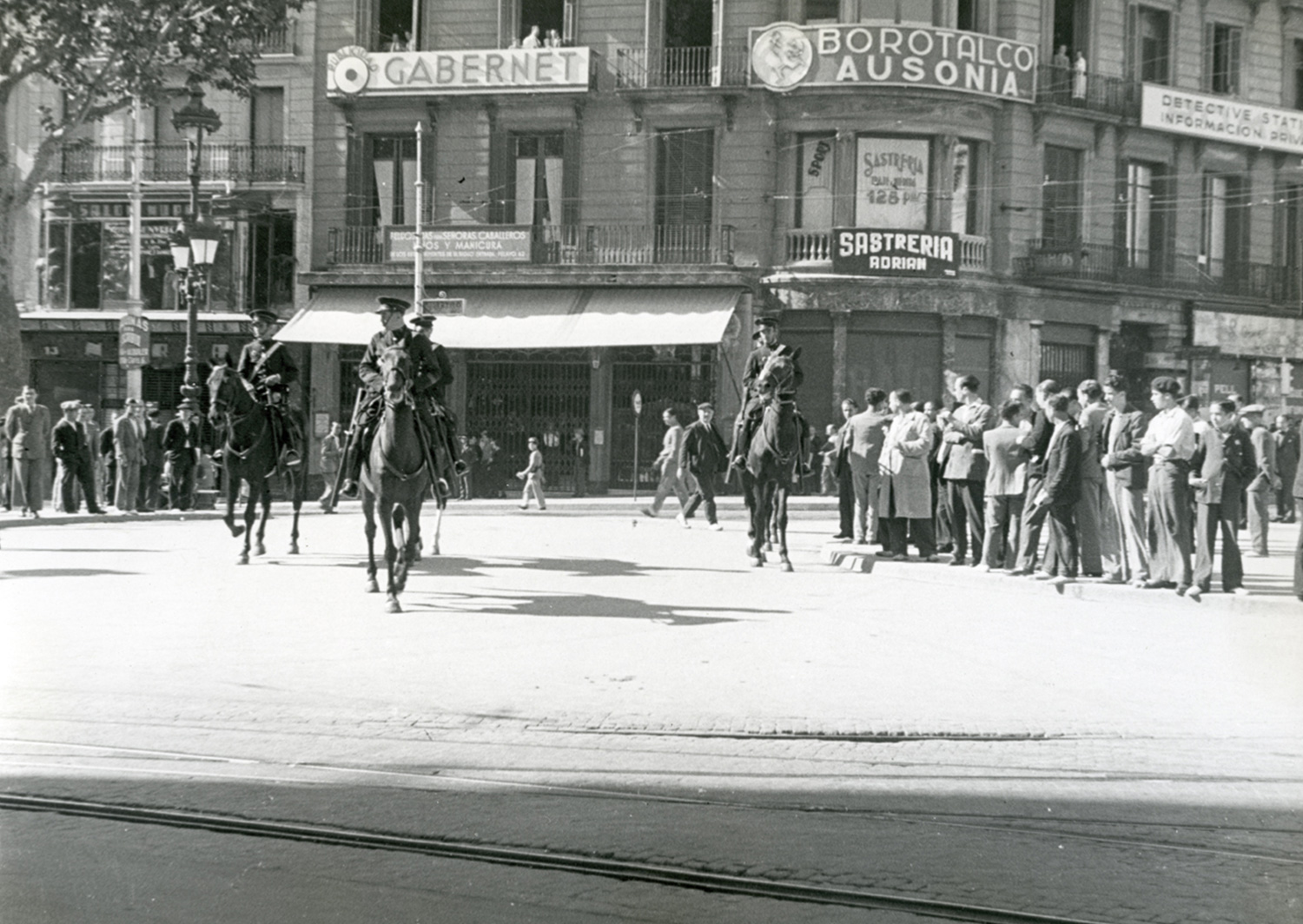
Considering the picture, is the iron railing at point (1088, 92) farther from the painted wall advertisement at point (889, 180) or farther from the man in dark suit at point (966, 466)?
the man in dark suit at point (966, 466)

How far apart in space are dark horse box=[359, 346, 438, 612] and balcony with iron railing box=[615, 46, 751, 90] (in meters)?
23.1

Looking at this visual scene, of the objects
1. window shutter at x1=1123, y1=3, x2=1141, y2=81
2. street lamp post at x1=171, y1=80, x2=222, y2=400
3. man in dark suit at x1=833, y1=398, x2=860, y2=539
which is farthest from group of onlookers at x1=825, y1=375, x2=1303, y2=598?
window shutter at x1=1123, y1=3, x2=1141, y2=81

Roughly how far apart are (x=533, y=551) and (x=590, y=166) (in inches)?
744

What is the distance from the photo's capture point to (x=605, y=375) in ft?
116

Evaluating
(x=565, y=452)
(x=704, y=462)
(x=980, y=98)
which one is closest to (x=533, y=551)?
(x=704, y=462)

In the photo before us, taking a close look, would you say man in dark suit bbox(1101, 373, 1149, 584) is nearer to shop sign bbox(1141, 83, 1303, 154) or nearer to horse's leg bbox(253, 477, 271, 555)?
horse's leg bbox(253, 477, 271, 555)

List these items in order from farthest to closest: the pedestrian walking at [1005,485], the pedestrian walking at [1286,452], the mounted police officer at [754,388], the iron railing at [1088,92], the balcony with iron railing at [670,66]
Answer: the iron railing at [1088,92]
the balcony with iron railing at [670,66]
the pedestrian walking at [1286,452]
the mounted police officer at [754,388]
the pedestrian walking at [1005,485]

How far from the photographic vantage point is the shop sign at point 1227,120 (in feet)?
120

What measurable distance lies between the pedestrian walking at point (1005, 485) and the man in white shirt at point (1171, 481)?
159 cm

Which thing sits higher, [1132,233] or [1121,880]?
[1132,233]

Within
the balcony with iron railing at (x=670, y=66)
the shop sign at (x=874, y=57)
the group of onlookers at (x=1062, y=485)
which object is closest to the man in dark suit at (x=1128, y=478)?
the group of onlookers at (x=1062, y=485)

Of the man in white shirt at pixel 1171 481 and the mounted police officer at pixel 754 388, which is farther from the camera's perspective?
the mounted police officer at pixel 754 388

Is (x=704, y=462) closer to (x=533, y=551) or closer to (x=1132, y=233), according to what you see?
(x=533, y=551)

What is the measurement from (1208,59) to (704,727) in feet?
111
